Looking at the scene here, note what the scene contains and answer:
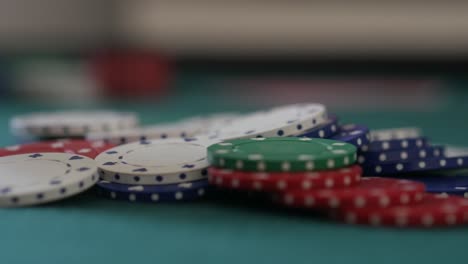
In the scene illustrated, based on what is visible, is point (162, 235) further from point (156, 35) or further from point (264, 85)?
point (156, 35)

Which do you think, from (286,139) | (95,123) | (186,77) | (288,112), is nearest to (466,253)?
(286,139)

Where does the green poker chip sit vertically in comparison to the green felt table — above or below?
above

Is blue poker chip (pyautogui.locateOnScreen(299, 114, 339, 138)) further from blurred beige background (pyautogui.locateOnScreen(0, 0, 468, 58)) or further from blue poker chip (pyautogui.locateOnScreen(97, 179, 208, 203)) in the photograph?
blurred beige background (pyautogui.locateOnScreen(0, 0, 468, 58))

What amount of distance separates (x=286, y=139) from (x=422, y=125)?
80.7 inches

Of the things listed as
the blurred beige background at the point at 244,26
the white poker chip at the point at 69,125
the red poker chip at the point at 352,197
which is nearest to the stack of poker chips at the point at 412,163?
the red poker chip at the point at 352,197

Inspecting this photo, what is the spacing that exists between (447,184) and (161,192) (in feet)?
2.45

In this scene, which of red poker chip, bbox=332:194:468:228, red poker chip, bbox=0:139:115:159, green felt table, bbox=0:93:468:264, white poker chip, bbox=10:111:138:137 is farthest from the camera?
white poker chip, bbox=10:111:138:137

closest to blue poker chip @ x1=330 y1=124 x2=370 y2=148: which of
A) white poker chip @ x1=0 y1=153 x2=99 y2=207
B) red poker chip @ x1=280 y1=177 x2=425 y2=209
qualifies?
red poker chip @ x1=280 y1=177 x2=425 y2=209

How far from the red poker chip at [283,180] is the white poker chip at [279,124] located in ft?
1.12

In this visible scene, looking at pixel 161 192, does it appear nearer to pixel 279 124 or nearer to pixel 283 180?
pixel 283 180

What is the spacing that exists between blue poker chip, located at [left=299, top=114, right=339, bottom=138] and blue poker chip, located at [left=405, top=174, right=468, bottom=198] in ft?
0.85

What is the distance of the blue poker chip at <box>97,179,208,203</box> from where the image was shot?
1697 millimetres

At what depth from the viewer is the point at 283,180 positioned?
59.2 inches

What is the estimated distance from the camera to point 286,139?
1.79 metres
